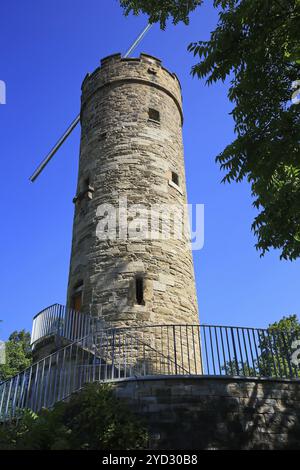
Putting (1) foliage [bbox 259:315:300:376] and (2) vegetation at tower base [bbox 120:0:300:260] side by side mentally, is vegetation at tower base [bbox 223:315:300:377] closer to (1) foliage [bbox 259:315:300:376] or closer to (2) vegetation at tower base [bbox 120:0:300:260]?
(1) foliage [bbox 259:315:300:376]

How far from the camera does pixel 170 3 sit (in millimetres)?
8641

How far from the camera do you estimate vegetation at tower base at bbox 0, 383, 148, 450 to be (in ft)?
21.2

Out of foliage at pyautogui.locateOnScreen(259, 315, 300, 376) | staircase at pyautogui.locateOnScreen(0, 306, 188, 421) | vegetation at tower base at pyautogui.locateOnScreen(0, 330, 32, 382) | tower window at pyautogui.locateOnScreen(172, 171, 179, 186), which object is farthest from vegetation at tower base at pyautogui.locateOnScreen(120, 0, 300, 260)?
vegetation at tower base at pyautogui.locateOnScreen(0, 330, 32, 382)

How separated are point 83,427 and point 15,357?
18306 mm

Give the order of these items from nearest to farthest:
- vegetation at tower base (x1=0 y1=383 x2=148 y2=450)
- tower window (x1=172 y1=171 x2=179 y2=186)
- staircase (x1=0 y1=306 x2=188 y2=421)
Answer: vegetation at tower base (x1=0 y1=383 x2=148 y2=450)
staircase (x1=0 y1=306 x2=188 y2=421)
tower window (x1=172 y1=171 x2=179 y2=186)

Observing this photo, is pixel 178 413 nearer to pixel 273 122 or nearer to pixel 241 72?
pixel 273 122

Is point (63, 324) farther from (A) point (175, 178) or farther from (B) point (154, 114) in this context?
(B) point (154, 114)

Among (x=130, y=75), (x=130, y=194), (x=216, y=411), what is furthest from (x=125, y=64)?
(x=216, y=411)

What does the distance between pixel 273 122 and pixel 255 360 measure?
4.60 metres

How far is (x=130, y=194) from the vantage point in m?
12.5

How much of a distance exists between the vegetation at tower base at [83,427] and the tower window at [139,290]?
362cm

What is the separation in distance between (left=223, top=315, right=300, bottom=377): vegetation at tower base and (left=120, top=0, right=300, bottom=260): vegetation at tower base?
1809mm

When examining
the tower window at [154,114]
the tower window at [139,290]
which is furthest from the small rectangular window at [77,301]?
the tower window at [154,114]

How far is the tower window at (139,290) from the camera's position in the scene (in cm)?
1093
